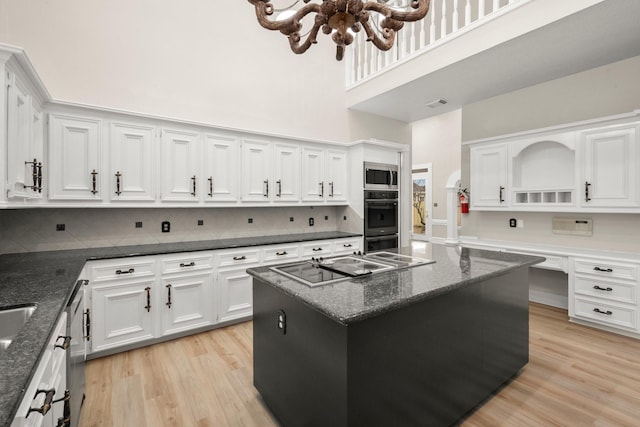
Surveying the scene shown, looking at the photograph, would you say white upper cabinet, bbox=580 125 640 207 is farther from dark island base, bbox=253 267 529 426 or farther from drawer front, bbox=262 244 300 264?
drawer front, bbox=262 244 300 264

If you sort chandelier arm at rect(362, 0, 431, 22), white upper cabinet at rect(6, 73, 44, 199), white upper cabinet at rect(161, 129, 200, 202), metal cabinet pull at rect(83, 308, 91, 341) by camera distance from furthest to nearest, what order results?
white upper cabinet at rect(161, 129, 200, 202)
metal cabinet pull at rect(83, 308, 91, 341)
white upper cabinet at rect(6, 73, 44, 199)
chandelier arm at rect(362, 0, 431, 22)

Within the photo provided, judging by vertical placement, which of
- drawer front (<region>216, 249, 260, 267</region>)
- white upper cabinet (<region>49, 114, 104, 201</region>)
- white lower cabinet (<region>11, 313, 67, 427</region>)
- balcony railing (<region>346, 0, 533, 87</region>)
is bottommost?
white lower cabinet (<region>11, 313, 67, 427</region>)

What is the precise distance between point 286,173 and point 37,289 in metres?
2.83

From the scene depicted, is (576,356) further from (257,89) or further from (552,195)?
(257,89)

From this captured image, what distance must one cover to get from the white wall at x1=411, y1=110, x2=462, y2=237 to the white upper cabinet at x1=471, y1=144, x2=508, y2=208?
3.41 m

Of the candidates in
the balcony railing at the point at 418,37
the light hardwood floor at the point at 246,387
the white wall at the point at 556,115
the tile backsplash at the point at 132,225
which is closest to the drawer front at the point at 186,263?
the tile backsplash at the point at 132,225

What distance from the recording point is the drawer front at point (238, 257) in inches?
130

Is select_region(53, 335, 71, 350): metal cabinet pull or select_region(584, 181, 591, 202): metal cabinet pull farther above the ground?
select_region(584, 181, 591, 202): metal cabinet pull

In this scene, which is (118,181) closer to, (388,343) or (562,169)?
(388,343)

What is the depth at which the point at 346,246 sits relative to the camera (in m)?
4.39

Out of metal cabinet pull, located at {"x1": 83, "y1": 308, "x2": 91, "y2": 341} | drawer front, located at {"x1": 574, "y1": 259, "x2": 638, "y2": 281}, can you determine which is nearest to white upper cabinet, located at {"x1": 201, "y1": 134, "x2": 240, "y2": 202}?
metal cabinet pull, located at {"x1": 83, "y1": 308, "x2": 91, "y2": 341}

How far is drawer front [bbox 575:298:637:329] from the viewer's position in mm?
2994

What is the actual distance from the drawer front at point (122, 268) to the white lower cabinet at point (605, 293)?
4435mm

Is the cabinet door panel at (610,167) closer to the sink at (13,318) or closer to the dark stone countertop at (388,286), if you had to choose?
the dark stone countertop at (388,286)
